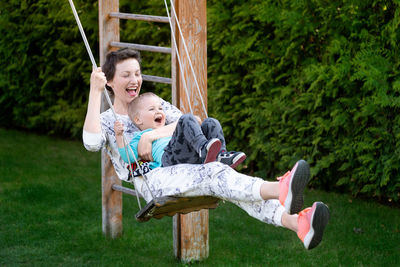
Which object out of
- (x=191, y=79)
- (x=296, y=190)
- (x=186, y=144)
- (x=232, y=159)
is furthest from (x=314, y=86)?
(x=296, y=190)

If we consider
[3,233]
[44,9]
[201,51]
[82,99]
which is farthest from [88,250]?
[44,9]

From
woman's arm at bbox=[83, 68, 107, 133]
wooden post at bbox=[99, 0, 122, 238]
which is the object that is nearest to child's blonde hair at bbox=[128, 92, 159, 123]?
woman's arm at bbox=[83, 68, 107, 133]

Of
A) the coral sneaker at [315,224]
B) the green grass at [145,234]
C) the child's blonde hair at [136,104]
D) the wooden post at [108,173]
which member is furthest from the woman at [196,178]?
the green grass at [145,234]

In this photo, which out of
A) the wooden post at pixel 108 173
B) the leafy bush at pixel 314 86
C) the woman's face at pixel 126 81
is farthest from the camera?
the leafy bush at pixel 314 86

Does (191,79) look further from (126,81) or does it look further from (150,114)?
(150,114)

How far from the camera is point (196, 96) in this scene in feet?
13.4

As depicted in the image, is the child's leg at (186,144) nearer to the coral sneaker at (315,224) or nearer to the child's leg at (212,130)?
the child's leg at (212,130)

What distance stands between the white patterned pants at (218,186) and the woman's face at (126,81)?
66 centimetres

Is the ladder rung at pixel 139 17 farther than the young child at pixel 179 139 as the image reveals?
Yes

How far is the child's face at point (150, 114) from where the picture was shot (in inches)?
138

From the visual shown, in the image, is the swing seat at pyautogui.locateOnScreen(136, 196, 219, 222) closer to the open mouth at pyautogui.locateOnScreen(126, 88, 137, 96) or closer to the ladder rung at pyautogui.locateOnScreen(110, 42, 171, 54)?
the open mouth at pyautogui.locateOnScreen(126, 88, 137, 96)

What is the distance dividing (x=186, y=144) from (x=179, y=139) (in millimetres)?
43

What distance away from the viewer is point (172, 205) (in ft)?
10.2

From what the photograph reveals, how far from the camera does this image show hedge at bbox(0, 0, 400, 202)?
17.0 feet
